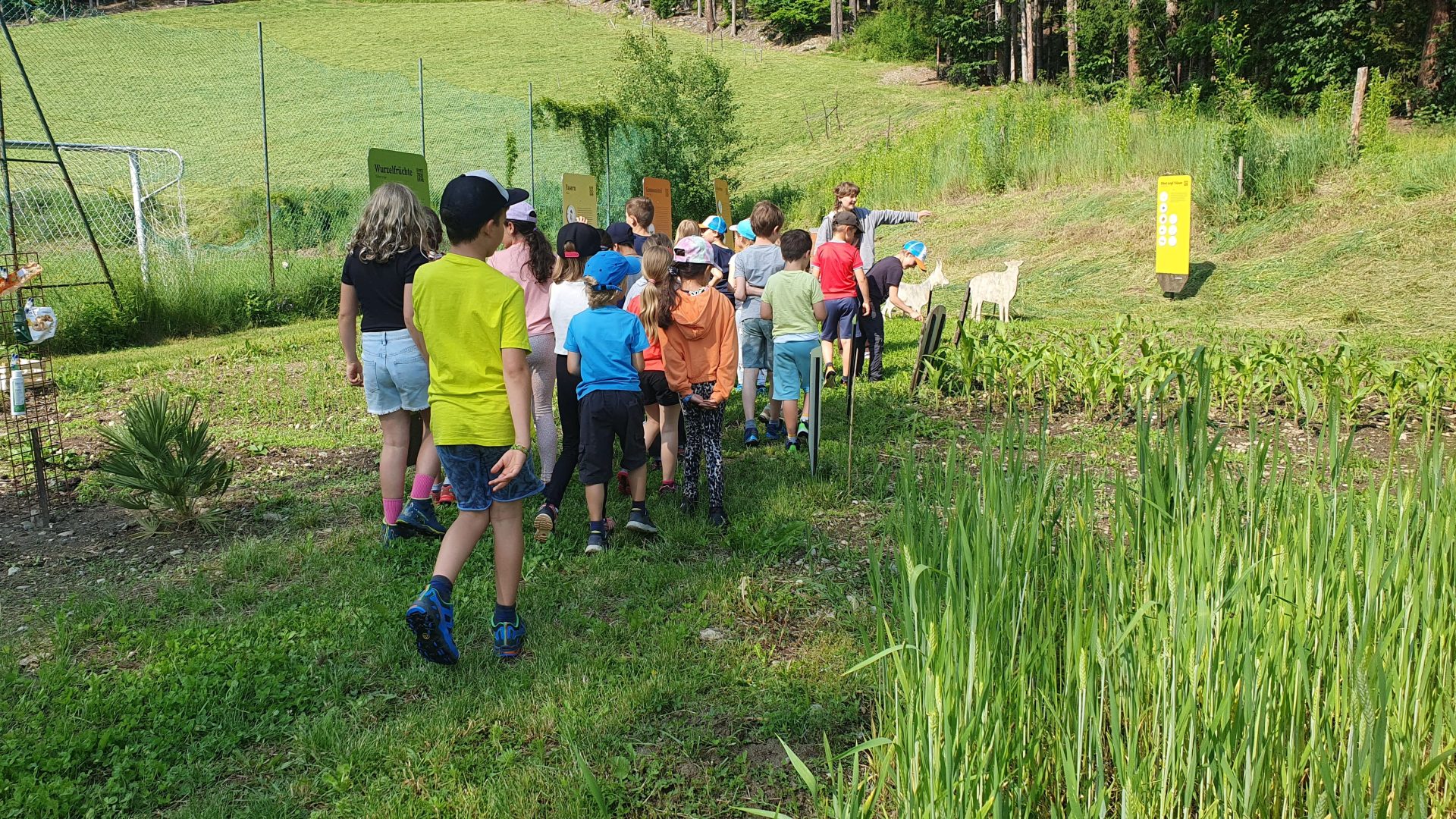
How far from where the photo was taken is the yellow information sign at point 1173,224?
12760mm

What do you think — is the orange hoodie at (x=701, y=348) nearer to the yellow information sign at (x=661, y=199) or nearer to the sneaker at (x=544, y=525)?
the sneaker at (x=544, y=525)

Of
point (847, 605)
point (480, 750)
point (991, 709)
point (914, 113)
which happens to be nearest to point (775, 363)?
point (847, 605)

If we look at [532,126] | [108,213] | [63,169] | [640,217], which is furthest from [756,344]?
[108,213]

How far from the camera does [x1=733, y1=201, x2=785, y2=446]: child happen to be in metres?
6.68

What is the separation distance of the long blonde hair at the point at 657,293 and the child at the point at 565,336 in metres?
0.31

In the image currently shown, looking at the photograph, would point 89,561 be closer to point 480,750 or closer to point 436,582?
point 436,582

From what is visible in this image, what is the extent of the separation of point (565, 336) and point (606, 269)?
35.3 inches

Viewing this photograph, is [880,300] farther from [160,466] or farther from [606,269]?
[160,466]


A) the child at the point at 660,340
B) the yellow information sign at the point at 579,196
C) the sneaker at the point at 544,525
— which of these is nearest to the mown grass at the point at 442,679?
the sneaker at the point at 544,525

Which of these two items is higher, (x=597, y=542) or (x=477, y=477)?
(x=477, y=477)

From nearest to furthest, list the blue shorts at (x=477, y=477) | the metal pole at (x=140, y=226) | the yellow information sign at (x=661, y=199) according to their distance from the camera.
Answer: the blue shorts at (x=477, y=477)
the metal pole at (x=140, y=226)
the yellow information sign at (x=661, y=199)

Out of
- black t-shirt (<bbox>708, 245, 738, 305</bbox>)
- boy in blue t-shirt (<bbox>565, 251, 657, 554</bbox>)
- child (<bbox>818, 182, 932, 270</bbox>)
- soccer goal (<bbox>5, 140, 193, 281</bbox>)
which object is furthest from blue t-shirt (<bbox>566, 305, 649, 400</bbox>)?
soccer goal (<bbox>5, 140, 193, 281</bbox>)

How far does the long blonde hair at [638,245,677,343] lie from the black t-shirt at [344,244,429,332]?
1106mm

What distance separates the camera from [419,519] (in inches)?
192
